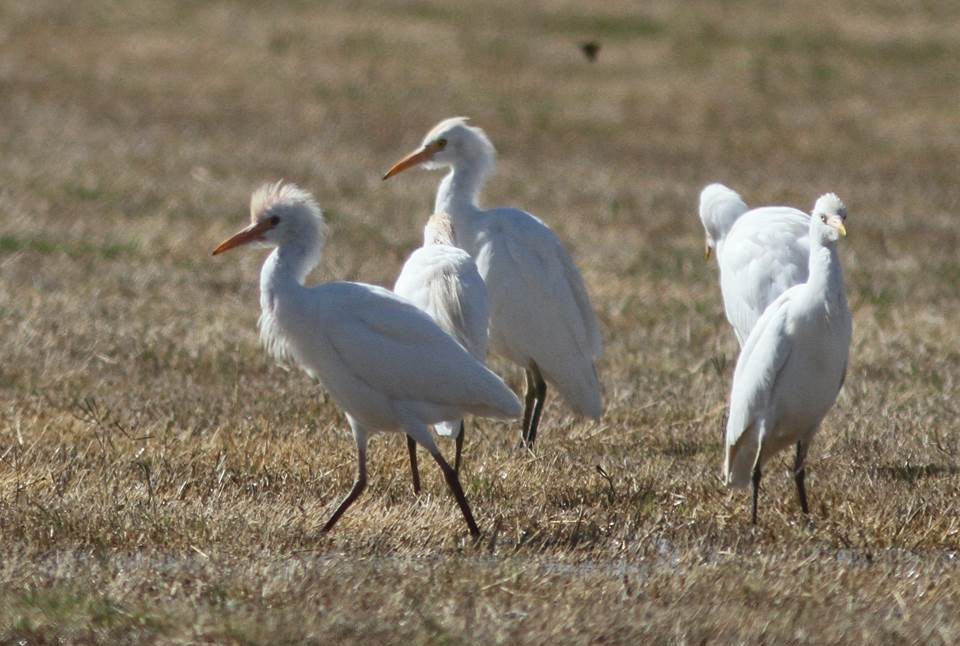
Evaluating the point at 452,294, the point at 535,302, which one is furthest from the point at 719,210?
the point at 452,294

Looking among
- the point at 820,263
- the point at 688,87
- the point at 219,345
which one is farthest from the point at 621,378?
the point at 688,87

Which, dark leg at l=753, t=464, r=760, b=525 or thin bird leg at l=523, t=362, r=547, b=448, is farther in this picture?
thin bird leg at l=523, t=362, r=547, b=448

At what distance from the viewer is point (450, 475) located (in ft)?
18.2

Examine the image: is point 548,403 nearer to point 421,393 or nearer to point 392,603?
point 421,393

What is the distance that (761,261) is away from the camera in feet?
24.1

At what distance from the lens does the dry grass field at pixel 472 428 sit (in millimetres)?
4559

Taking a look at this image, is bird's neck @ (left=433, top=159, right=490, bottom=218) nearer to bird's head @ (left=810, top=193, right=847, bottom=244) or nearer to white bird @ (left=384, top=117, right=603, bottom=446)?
white bird @ (left=384, top=117, right=603, bottom=446)

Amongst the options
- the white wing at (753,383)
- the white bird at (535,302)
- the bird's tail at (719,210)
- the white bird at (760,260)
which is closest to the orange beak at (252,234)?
the white wing at (753,383)

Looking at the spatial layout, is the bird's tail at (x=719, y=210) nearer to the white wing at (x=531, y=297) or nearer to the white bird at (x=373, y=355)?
the white wing at (x=531, y=297)

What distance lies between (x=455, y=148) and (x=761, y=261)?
177 cm

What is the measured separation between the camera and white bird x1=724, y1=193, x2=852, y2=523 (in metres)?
5.89

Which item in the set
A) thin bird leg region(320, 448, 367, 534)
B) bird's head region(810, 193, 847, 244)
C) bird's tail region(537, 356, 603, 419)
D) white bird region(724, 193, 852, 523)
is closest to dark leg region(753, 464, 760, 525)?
white bird region(724, 193, 852, 523)

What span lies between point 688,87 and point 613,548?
18763mm

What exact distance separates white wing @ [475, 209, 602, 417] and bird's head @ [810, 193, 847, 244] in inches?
77.0
